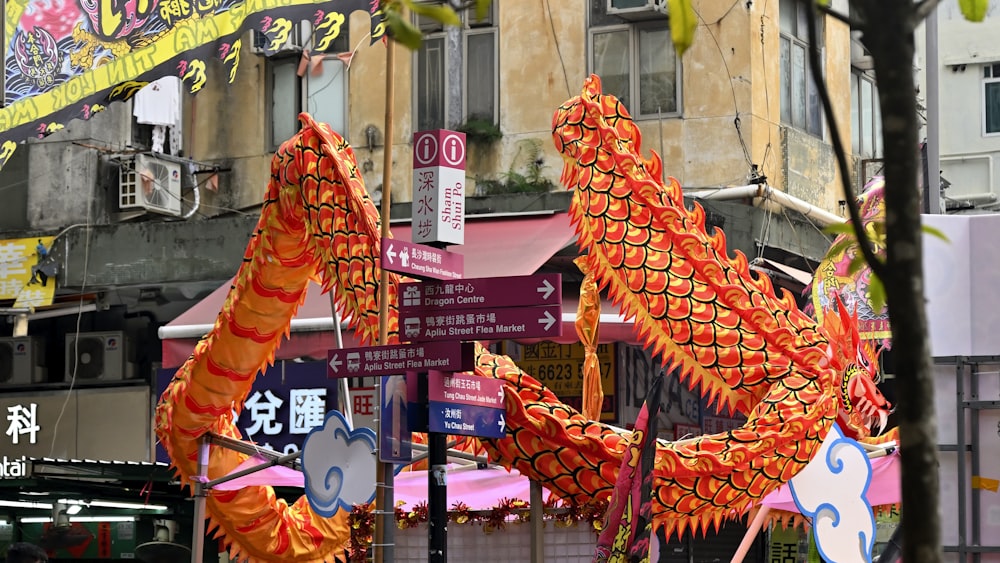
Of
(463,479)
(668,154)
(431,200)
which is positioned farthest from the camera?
(668,154)

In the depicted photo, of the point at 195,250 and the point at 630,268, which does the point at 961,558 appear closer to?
the point at 630,268

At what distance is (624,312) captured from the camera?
29.2 ft

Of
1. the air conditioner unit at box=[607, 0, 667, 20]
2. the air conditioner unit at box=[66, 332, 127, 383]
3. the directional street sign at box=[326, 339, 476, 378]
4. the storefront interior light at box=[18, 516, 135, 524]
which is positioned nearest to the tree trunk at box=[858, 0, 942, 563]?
the directional street sign at box=[326, 339, 476, 378]

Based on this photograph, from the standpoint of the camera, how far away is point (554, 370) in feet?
50.8

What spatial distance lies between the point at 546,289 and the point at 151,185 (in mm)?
9827

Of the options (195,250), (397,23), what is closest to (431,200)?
(397,23)

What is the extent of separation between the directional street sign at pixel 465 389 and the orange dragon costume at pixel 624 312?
20 cm

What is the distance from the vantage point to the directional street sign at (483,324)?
290 inches

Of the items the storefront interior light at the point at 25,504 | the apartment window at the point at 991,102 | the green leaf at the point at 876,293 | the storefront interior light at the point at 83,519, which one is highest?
the apartment window at the point at 991,102

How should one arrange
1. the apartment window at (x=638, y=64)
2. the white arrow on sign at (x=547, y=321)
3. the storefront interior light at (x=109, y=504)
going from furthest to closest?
the apartment window at (x=638, y=64)
the storefront interior light at (x=109, y=504)
the white arrow on sign at (x=547, y=321)

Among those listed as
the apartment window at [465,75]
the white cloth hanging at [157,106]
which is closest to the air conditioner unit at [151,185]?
the white cloth hanging at [157,106]

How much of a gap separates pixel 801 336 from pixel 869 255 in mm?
5770

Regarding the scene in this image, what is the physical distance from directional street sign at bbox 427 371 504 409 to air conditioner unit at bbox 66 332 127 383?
949cm

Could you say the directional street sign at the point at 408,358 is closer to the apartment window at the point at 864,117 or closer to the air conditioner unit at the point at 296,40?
the air conditioner unit at the point at 296,40
